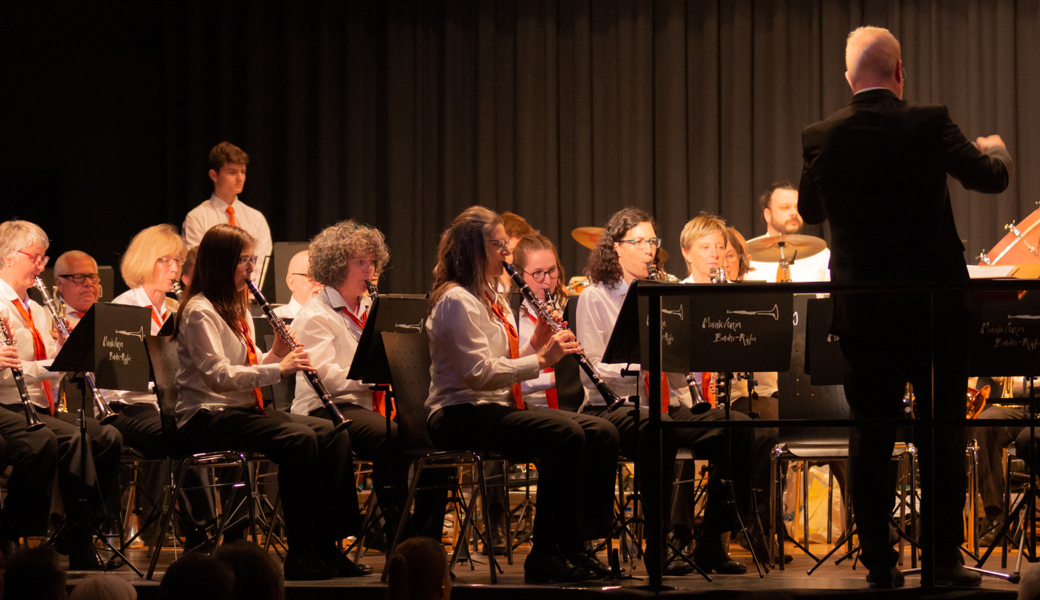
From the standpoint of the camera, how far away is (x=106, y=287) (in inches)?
247

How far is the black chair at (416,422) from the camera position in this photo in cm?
400

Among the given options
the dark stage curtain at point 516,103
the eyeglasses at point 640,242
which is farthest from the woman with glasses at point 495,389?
the dark stage curtain at point 516,103

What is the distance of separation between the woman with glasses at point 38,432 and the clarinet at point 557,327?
1.81m

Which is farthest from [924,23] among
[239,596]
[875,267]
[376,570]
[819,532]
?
[239,596]

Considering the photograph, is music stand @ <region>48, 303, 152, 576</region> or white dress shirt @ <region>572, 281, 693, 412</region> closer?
music stand @ <region>48, 303, 152, 576</region>

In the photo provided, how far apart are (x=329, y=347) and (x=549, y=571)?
152cm

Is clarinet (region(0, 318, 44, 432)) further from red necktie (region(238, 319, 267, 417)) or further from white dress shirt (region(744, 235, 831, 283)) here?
white dress shirt (region(744, 235, 831, 283))

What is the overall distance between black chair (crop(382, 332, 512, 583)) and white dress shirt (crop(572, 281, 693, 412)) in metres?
0.73

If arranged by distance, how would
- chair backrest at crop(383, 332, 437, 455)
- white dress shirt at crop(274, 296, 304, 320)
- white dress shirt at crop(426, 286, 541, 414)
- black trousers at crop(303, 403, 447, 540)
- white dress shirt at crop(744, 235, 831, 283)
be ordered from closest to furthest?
white dress shirt at crop(426, 286, 541, 414) < chair backrest at crop(383, 332, 437, 455) < black trousers at crop(303, 403, 447, 540) < white dress shirt at crop(274, 296, 304, 320) < white dress shirt at crop(744, 235, 831, 283)

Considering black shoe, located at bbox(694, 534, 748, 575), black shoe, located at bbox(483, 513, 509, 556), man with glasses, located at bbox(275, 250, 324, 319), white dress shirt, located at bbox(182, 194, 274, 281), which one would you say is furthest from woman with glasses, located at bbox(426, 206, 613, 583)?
white dress shirt, located at bbox(182, 194, 274, 281)

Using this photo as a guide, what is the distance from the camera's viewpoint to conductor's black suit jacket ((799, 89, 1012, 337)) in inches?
134

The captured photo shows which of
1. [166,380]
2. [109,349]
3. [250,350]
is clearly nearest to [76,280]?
[109,349]

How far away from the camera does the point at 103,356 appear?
4.27 m

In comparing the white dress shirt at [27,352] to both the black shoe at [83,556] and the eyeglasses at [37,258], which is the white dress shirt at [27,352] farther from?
the black shoe at [83,556]
